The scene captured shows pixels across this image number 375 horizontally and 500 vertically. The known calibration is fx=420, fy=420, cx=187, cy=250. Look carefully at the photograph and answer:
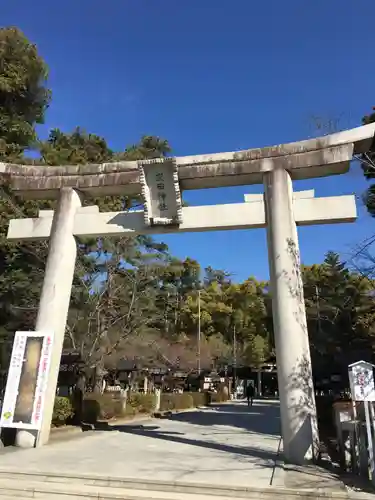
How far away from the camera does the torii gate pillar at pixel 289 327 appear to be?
7.89 m

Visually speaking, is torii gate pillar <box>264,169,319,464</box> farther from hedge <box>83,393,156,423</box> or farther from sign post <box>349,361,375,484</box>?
hedge <box>83,393,156,423</box>

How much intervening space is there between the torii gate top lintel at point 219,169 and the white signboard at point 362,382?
4676 mm

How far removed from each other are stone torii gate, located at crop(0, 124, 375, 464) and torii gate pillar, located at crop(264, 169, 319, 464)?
19 mm

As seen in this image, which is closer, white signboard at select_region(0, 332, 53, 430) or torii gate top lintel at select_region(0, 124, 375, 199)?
white signboard at select_region(0, 332, 53, 430)

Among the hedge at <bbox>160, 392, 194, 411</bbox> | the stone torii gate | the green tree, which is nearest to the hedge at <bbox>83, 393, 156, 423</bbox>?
the hedge at <bbox>160, 392, 194, 411</bbox>

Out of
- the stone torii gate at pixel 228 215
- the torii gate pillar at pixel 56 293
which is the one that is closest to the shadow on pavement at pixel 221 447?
the stone torii gate at pixel 228 215

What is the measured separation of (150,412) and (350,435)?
51.0 ft

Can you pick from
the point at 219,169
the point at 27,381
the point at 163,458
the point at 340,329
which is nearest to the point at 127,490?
the point at 163,458

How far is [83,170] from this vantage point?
1090 cm

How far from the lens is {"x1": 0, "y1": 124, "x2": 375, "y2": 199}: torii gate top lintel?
919 cm

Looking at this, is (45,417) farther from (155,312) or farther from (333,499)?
(155,312)

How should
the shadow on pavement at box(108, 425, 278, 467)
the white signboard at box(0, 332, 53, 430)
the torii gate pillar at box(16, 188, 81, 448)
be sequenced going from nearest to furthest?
the shadow on pavement at box(108, 425, 278, 467) → the white signboard at box(0, 332, 53, 430) → the torii gate pillar at box(16, 188, 81, 448)

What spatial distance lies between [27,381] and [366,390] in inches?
269

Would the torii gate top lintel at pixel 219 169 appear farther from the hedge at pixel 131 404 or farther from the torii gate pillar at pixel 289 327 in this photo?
the hedge at pixel 131 404
